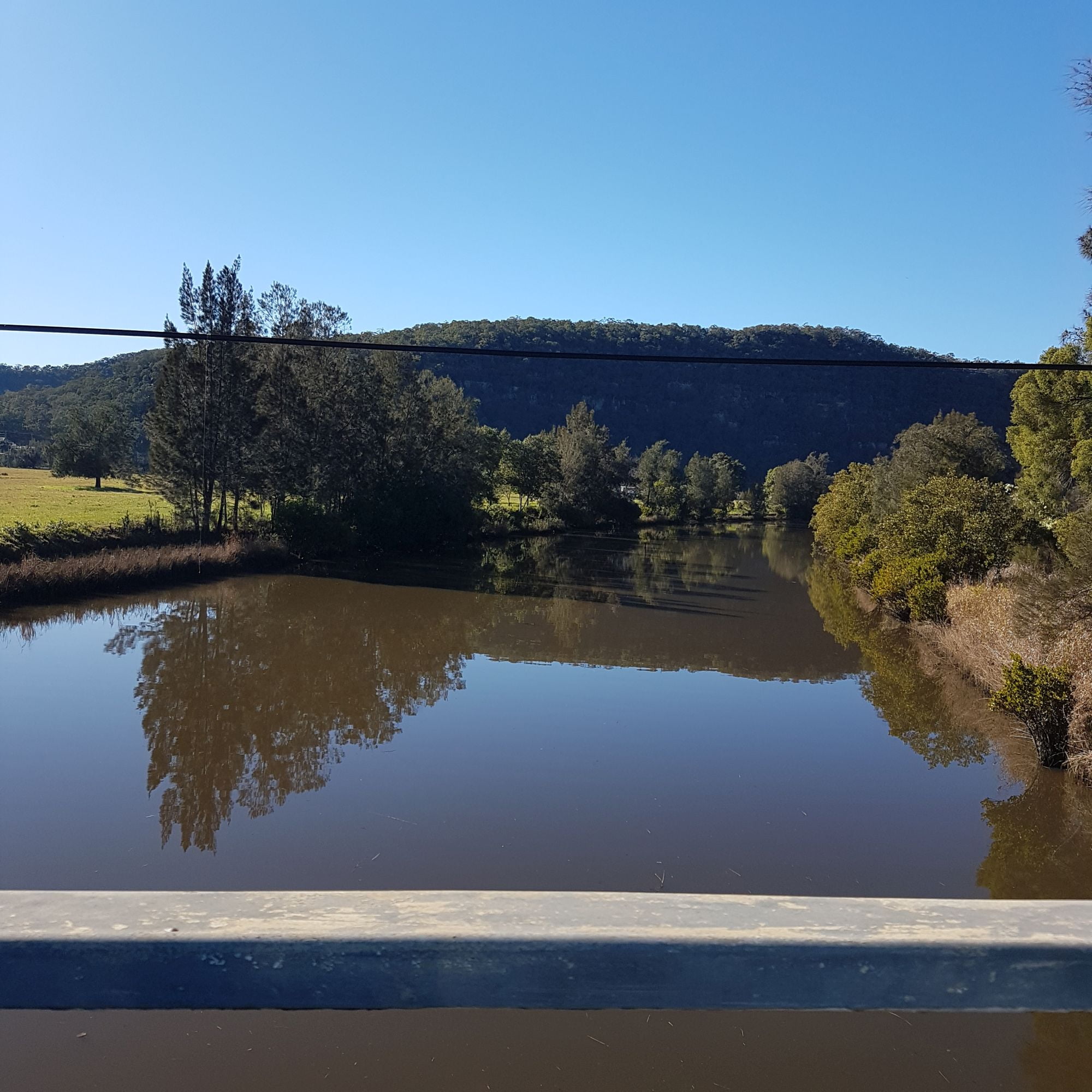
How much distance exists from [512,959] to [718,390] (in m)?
129

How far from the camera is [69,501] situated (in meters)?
32.9

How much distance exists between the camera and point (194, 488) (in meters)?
29.6

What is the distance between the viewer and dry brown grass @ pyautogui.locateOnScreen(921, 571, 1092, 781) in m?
9.59

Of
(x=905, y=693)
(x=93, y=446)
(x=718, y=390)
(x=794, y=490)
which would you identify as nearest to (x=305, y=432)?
(x=93, y=446)

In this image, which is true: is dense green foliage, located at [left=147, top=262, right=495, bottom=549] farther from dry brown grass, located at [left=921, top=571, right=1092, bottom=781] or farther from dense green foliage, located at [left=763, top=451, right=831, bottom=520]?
dense green foliage, located at [left=763, top=451, right=831, bottom=520]

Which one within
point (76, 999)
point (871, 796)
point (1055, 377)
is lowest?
point (871, 796)

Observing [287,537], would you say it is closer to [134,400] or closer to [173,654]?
[173,654]

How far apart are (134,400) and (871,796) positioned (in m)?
66.8

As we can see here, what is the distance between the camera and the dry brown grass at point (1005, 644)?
378 inches

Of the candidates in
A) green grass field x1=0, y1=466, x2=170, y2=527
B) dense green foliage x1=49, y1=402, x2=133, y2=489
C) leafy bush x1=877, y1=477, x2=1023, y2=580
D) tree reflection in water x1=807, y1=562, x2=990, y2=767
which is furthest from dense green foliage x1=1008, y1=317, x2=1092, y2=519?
dense green foliage x1=49, y1=402, x2=133, y2=489

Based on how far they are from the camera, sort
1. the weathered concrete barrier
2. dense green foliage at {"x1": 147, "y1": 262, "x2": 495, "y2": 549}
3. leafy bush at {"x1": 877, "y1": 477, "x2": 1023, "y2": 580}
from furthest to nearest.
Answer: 1. dense green foliage at {"x1": 147, "y1": 262, "x2": 495, "y2": 549}
2. leafy bush at {"x1": 877, "y1": 477, "x2": 1023, "y2": 580}
3. the weathered concrete barrier

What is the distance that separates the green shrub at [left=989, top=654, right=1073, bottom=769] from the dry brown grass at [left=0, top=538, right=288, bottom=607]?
19117mm

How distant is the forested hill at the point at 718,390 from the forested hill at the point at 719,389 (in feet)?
0.55

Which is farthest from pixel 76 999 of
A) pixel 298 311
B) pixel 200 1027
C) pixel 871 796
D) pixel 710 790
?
pixel 298 311
